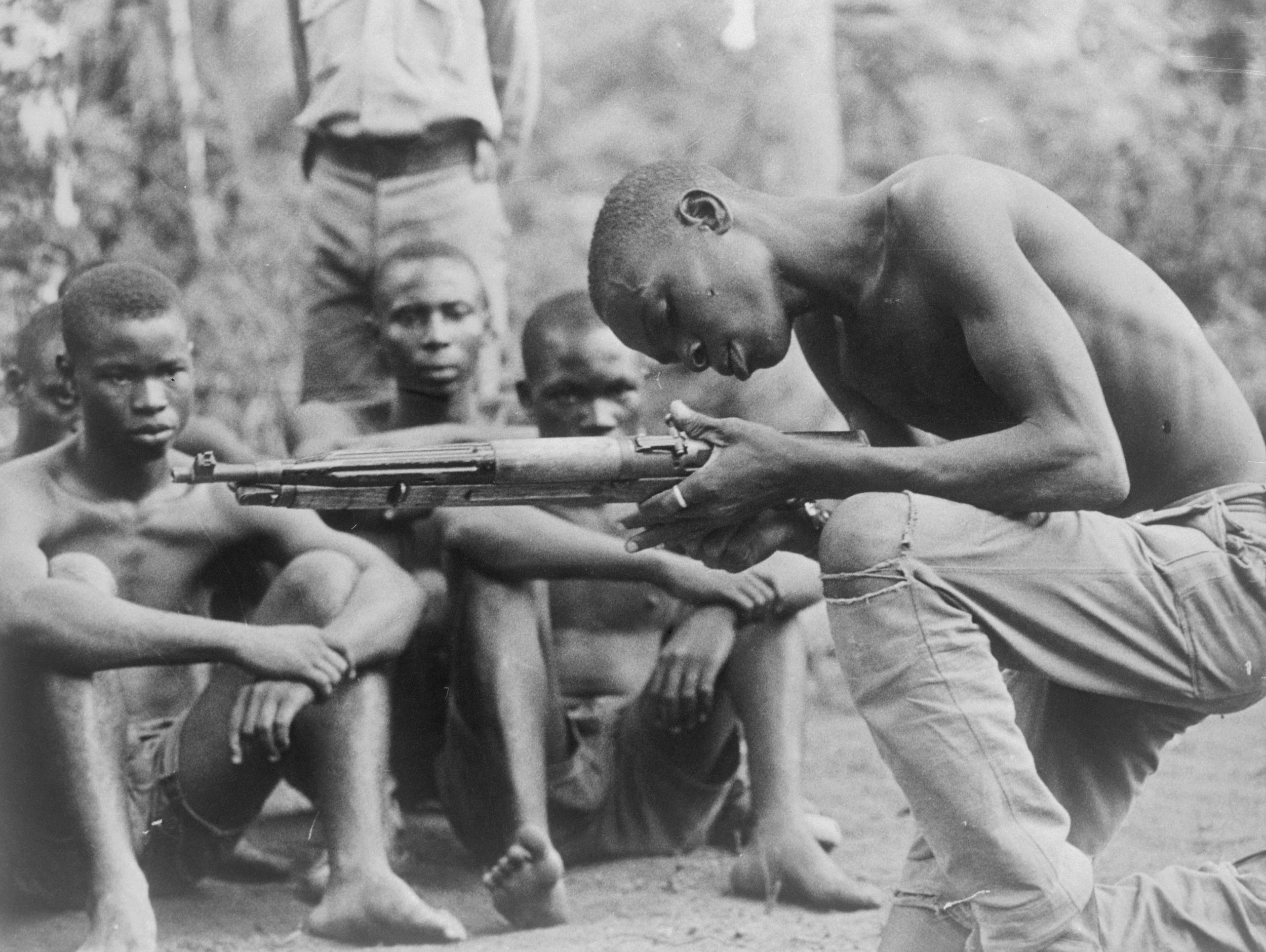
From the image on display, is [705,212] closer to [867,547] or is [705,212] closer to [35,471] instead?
[867,547]

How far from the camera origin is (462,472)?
8.74ft

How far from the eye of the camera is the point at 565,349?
4.08 m

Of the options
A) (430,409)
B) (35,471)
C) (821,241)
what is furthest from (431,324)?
(821,241)

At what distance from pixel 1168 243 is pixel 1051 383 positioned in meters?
5.54

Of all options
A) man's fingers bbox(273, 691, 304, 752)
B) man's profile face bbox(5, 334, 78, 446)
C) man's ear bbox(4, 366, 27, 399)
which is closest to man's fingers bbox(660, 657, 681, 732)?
man's fingers bbox(273, 691, 304, 752)

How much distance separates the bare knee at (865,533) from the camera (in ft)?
8.13

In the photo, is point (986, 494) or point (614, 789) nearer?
point (986, 494)

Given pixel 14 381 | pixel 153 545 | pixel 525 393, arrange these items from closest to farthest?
pixel 153 545 < pixel 525 393 < pixel 14 381

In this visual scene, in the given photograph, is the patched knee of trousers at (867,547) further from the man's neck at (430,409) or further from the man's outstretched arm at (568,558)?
the man's neck at (430,409)

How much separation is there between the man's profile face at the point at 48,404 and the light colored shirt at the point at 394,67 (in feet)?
3.62

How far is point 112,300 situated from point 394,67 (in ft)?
4.78

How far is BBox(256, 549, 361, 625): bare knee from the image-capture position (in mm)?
3502

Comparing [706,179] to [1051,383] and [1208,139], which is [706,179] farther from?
[1208,139]

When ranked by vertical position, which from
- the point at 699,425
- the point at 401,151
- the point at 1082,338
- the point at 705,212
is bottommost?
the point at 699,425
